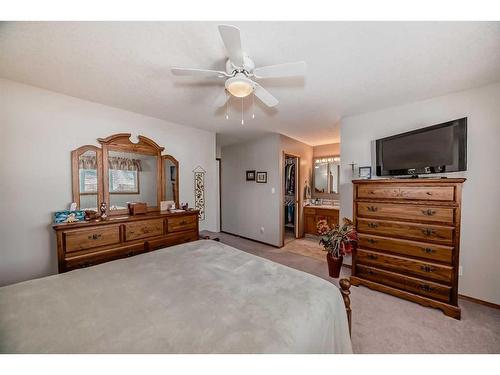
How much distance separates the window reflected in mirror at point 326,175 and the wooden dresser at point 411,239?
2543mm

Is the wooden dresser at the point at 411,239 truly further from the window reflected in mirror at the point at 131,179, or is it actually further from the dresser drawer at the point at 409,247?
the window reflected in mirror at the point at 131,179

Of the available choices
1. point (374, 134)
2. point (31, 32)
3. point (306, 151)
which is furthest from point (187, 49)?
point (306, 151)

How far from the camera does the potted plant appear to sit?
2.33m

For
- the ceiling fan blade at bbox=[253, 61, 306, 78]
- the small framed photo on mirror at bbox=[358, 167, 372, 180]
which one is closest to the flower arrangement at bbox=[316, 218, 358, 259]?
the small framed photo on mirror at bbox=[358, 167, 372, 180]

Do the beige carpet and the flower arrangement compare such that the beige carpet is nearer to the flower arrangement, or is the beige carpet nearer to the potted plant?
the potted plant

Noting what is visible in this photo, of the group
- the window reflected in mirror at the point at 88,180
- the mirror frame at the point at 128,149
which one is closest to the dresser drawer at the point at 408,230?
the mirror frame at the point at 128,149

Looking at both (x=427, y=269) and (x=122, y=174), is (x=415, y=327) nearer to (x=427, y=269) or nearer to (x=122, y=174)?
(x=427, y=269)

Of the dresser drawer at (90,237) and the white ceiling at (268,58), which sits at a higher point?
the white ceiling at (268,58)

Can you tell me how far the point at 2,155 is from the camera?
1883 millimetres

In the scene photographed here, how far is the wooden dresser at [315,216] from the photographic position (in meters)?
4.30

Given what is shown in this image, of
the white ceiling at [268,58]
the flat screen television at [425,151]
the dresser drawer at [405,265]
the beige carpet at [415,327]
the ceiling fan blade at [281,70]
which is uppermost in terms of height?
the white ceiling at [268,58]

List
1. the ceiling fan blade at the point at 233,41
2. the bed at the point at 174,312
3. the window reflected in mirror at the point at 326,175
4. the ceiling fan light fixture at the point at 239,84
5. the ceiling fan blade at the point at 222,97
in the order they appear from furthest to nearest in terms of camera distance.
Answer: the window reflected in mirror at the point at 326,175 → the ceiling fan blade at the point at 222,97 → the ceiling fan light fixture at the point at 239,84 → the ceiling fan blade at the point at 233,41 → the bed at the point at 174,312
